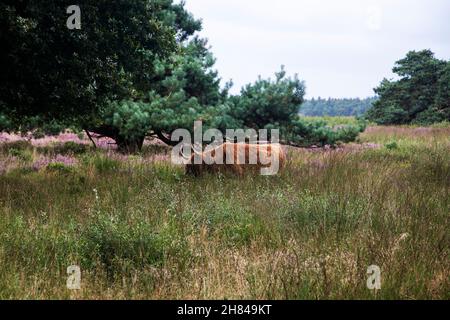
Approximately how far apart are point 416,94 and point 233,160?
33.5 m

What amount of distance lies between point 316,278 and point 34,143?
Result: 49.8 feet

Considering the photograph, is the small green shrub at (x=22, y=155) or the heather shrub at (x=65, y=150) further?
the heather shrub at (x=65, y=150)

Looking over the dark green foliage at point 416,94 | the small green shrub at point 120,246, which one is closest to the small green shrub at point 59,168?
the small green shrub at point 120,246

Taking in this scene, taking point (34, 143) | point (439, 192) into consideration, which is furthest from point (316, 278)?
point (34, 143)

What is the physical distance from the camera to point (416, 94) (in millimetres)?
37188

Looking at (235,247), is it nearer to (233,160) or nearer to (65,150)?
(233,160)

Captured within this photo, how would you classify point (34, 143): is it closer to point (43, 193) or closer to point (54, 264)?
point (43, 193)

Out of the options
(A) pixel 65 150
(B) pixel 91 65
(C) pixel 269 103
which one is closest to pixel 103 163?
(B) pixel 91 65

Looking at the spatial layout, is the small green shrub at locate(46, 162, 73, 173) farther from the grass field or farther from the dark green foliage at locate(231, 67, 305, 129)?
the dark green foliage at locate(231, 67, 305, 129)

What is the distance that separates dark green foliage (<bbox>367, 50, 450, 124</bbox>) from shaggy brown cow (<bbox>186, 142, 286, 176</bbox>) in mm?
30051

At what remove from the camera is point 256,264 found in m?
3.73

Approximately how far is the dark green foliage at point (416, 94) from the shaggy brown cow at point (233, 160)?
30051 mm

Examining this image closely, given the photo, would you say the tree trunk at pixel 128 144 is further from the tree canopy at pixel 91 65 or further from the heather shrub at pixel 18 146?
the heather shrub at pixel 18 146

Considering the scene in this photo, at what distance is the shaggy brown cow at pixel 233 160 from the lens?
9.02 meters
